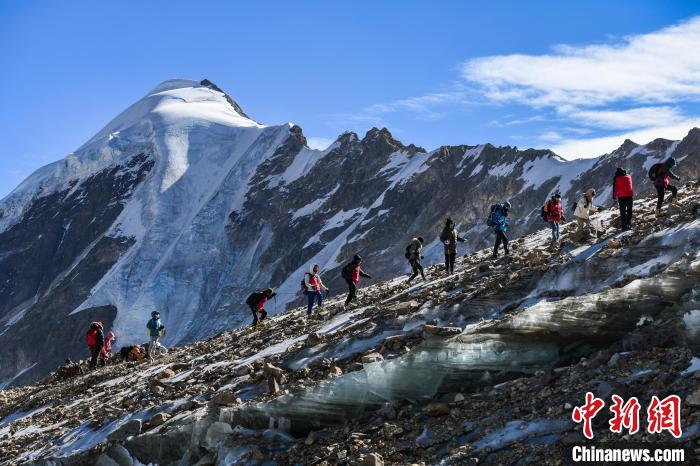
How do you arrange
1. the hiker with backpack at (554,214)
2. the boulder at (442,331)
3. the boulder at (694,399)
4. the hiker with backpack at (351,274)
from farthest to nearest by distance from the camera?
the hiker with backpack at (351,274) < the hiker with backpack at (554,214) < the boulder at (442,331) < the boulder at (694,399)

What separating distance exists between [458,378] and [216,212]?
107 metres

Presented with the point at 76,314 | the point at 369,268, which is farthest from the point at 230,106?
the point at 369,268

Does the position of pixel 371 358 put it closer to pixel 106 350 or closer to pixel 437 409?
pixel 437 409

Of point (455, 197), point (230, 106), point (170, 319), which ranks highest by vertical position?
point (230, 106)

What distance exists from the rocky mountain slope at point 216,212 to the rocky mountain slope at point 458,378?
62479 millimetres

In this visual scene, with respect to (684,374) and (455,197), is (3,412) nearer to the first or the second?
(684,374)

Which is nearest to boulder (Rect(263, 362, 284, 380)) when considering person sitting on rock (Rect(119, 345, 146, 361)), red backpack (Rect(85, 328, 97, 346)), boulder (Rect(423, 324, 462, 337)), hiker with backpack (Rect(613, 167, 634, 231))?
boulder (Rect(423, 324, 462, 337))

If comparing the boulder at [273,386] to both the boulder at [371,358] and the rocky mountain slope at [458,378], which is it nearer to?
the rocky mountain slope at [458,378]

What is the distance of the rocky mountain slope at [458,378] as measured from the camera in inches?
432

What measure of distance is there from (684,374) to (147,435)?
9.87 metres

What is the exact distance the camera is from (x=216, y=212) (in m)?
118

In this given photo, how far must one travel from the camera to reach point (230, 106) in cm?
15875

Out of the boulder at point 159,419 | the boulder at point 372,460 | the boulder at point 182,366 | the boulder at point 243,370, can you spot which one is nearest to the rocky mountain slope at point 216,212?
the boulder at point 182,366

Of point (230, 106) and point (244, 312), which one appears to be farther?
point (230, 106)
